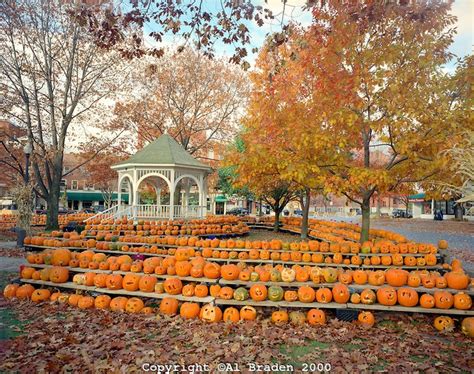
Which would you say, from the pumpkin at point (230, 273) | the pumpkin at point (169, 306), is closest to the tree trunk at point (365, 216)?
the pumpkin at point (230, 273)

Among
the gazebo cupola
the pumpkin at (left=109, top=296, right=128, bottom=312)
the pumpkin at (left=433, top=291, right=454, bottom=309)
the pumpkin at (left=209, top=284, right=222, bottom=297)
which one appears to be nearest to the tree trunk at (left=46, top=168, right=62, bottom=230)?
the gazebo cupola

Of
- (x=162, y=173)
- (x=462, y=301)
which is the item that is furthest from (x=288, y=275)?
(x=162, y=173)

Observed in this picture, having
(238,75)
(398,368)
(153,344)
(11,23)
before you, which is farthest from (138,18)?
(238,75)

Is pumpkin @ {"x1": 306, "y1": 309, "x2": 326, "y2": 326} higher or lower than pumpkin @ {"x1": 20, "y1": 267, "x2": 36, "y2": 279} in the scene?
lower

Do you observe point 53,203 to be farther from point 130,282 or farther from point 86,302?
point 130,282

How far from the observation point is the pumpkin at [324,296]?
5.50 metres

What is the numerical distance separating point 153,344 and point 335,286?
302 cm

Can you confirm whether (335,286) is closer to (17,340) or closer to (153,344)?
(153,344)

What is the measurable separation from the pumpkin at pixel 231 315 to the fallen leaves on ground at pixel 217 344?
21cm

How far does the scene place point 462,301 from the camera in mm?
5281

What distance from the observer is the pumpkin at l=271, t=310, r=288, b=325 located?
17.6 feet

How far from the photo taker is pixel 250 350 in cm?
425

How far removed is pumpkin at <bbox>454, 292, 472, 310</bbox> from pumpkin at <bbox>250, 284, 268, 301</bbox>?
301 centimetres

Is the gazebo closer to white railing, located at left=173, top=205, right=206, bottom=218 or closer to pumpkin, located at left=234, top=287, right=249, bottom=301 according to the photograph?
white railing, located at left=173, top=205, right=206, bottom=218
